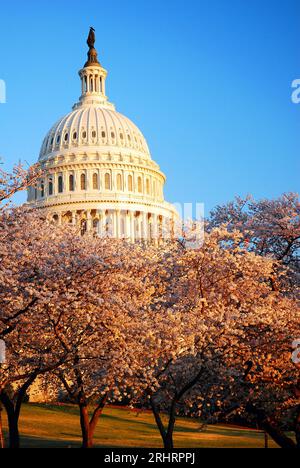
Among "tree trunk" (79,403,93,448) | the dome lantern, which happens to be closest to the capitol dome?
the dome lantern

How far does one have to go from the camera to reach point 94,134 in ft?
456

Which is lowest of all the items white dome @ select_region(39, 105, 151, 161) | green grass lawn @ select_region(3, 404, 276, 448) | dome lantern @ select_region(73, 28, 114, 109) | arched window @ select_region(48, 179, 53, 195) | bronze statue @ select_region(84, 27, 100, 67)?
green grass lawn @ select_region(3, 404, 276, 448)

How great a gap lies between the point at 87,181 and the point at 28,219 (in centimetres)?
10614

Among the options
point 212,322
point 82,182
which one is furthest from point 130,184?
point 212,322

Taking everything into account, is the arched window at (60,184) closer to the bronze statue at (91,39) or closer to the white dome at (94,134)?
the white dome at (94,134)

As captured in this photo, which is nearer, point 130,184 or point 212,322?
point 212,322

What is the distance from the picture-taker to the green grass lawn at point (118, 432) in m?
37.9

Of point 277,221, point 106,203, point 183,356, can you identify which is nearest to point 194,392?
point 183,356

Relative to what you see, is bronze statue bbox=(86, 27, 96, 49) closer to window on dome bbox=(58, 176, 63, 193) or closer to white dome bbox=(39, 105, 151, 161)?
white dome bbox=(39, 105, 151, 161)

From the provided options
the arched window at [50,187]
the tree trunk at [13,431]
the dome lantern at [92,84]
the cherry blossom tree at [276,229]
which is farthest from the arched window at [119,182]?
the tree trunk at [13,431]

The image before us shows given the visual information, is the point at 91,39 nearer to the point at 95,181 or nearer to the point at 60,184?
the point at 95,181

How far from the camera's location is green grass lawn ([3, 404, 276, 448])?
37906mm

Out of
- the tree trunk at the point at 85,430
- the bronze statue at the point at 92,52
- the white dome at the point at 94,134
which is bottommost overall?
the tree trunk at the point at 85,430

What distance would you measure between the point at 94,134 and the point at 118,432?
330 ft
